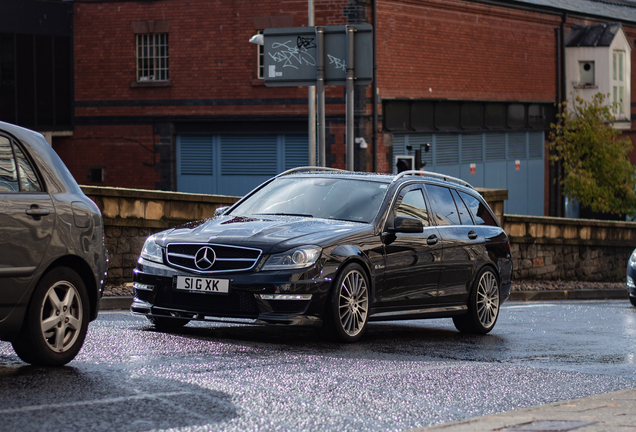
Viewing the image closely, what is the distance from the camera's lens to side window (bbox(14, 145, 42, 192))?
641 centimetres

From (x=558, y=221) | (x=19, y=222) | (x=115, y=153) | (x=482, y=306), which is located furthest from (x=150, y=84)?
(x=19, y=222)

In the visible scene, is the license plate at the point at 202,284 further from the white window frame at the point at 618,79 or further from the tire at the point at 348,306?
the white window frame at the point at 618,79

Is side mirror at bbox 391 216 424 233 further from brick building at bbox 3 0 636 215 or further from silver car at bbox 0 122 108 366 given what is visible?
brick building at bbox 3 0 636 215

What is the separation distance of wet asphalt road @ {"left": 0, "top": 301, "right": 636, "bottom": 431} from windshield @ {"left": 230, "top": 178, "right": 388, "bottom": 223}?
1.12 m

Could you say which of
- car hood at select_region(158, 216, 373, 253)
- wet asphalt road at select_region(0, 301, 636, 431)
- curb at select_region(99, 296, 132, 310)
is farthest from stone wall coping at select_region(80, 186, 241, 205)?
car hood at select_region(158, 216, 373, 253)

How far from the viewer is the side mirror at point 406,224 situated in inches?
352

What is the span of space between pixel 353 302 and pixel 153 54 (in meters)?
23.3

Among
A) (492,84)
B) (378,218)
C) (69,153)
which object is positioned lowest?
(378,218)

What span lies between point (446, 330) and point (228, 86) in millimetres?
19933

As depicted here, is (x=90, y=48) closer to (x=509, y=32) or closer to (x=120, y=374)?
(x=509, y=32)

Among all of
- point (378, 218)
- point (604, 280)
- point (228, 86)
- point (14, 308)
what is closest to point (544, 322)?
point (378, 218)

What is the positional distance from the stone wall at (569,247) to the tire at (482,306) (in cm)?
1132

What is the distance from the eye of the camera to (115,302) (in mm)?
12094

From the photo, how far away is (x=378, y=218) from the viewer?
9.02 m
